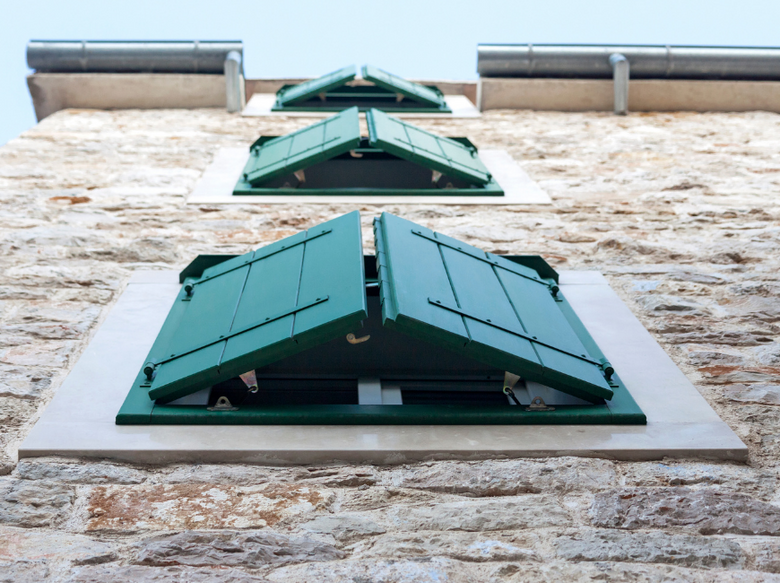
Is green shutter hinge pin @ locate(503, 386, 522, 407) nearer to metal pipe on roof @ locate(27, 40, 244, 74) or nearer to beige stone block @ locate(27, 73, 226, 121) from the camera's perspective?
beige stone block @ locate(27, 73, 226, 121)

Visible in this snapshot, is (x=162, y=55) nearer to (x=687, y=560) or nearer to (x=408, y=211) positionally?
(x=408, y=211)

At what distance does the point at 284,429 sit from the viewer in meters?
2.51

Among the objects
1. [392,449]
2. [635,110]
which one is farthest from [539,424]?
[635,110]

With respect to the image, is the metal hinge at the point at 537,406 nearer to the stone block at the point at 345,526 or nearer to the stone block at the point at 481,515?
the stone block at the point at 481,515

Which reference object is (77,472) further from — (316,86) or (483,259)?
(316,86)

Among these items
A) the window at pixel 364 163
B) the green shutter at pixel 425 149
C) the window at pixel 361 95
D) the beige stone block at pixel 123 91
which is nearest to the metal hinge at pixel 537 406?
the window at pixel 364 163

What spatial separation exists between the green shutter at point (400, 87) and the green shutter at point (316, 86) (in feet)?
0.84

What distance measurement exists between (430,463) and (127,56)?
676 cm

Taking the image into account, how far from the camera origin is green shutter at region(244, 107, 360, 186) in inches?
203

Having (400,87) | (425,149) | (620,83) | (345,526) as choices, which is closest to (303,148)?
(425,149)

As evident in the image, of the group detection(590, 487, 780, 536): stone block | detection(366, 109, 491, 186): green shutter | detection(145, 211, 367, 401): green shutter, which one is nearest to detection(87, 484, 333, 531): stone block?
detection(145, 211, 367, 401): green shutter

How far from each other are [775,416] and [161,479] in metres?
2.10

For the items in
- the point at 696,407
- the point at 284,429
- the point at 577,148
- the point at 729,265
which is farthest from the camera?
the point at 577,148

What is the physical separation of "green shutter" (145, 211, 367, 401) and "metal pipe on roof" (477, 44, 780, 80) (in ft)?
17.0
